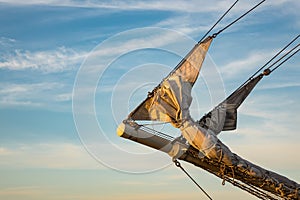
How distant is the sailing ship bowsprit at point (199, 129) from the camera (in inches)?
1107

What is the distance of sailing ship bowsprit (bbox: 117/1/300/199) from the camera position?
28.1 m

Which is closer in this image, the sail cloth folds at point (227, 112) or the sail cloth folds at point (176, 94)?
the sail cloth folds at point (176, 94)

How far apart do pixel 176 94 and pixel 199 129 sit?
195 cm

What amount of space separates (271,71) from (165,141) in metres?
6.50

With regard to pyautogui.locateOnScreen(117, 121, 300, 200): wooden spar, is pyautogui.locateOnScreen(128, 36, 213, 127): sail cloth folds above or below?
above

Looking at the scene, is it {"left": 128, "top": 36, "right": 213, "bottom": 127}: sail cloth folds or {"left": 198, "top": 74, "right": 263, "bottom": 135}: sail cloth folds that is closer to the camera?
{"left": 128, "top": 36, "right": 213, "bottom": 127}: sail cloth folds

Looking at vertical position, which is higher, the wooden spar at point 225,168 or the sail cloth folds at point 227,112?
the sail cloth folds at point 227,112

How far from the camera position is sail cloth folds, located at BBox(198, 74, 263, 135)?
29.5 meters

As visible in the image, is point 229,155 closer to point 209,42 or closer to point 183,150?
point 183,150

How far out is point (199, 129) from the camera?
92.4 feet

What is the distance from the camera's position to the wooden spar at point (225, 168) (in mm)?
Result: 28375

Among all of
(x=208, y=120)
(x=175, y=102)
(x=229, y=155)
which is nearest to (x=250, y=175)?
(x=229, y=155)

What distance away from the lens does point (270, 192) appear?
30.2 metres

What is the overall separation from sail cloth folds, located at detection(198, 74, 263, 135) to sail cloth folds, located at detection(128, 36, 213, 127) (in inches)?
74.9
